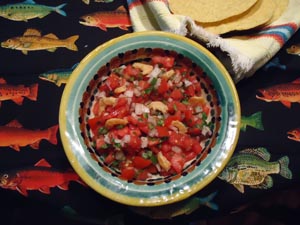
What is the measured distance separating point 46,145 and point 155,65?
1.37 feet

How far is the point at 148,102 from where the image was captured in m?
1.13

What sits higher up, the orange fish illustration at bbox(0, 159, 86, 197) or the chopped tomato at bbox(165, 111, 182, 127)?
Result: the chopped tomato at bbox(165, 111, 182, 127)

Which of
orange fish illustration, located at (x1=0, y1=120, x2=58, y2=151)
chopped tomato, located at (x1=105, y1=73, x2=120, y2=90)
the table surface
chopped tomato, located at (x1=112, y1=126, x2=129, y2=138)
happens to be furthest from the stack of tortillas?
orange fish illustration, located at (x1=0, y1=120, x2=58, y2=151)

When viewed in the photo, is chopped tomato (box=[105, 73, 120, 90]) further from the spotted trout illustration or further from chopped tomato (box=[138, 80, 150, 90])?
the spotted trout illustration

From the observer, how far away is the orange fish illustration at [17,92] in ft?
4.14

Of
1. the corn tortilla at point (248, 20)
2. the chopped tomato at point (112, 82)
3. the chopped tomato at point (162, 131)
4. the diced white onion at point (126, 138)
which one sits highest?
the corn tortilla at point (248, 20)

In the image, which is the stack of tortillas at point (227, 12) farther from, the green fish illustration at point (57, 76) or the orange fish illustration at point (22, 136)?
the orange fish illustration at point (22, 136)

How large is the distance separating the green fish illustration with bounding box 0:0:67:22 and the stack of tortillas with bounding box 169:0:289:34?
449mm

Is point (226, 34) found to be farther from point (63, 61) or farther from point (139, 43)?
point (63, 61)

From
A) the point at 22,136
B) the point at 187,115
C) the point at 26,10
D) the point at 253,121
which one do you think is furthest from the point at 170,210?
the point at 26,10

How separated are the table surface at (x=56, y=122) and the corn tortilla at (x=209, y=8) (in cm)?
20

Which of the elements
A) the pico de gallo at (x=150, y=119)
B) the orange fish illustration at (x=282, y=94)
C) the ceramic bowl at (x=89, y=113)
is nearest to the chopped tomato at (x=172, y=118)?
the pico de gallo at (x=150, y=119)

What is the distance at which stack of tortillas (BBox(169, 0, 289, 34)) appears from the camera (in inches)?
51.4

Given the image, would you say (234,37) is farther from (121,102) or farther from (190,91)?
(121,102)
